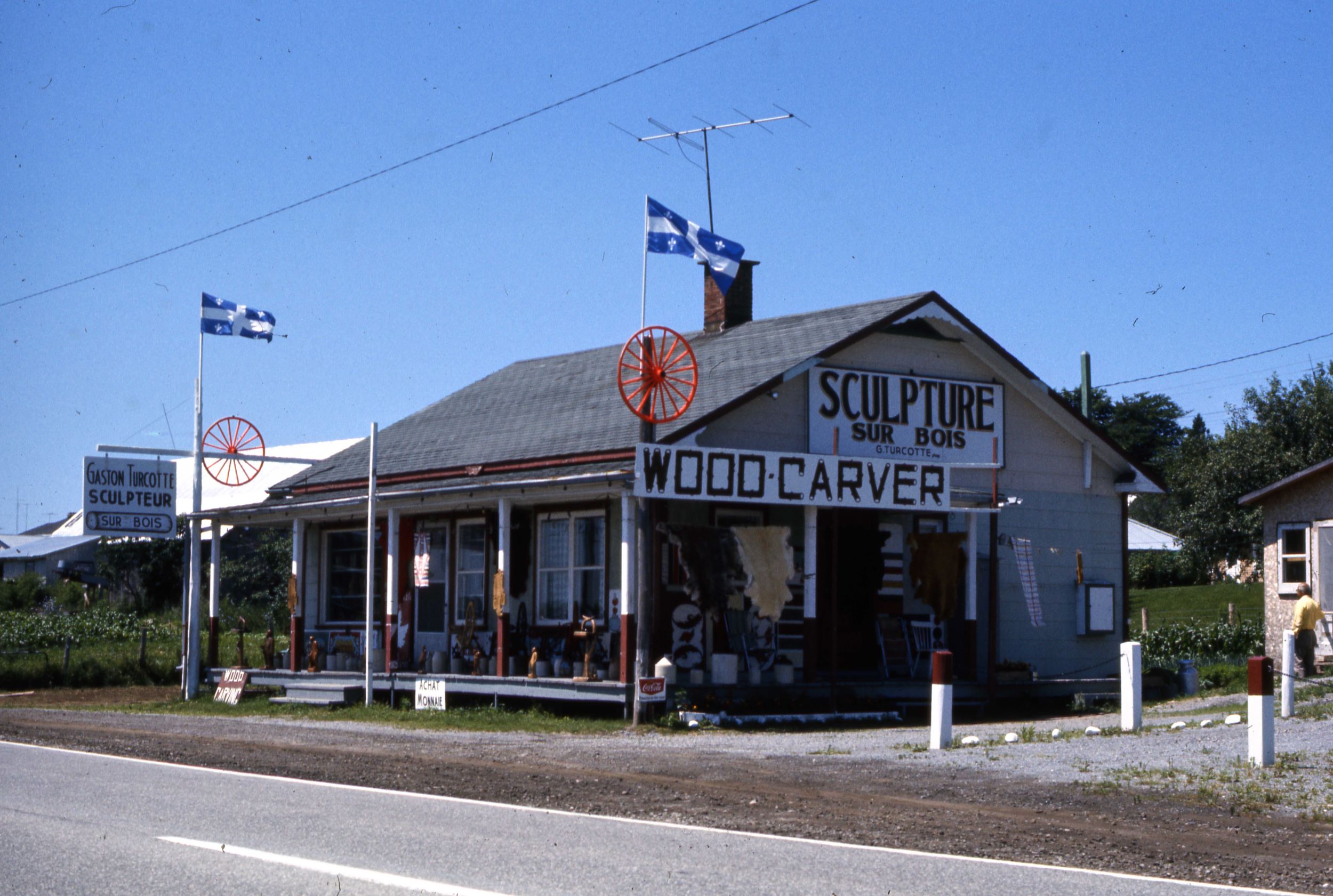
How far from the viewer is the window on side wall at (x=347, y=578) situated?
2616 centimetres

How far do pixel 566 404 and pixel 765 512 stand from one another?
14.9ft

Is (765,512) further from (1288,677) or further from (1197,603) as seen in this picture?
(1197,603)

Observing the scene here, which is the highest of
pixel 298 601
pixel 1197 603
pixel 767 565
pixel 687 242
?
pixel 687 242

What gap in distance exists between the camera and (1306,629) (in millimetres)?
24484

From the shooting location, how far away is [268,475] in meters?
53.2

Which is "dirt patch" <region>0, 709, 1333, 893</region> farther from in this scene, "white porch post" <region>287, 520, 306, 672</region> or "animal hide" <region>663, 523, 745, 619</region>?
"white porch post" <region>287, 520, 306, 672</region>

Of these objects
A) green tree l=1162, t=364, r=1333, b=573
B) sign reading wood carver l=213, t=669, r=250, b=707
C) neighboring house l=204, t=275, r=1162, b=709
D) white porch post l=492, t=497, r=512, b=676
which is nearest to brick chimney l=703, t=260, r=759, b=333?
neighboring house l=204, t=275, r=1162, b=709

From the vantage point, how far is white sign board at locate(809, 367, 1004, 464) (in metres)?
21.9

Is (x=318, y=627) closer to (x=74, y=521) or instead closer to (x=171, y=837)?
(x=171, y=837)

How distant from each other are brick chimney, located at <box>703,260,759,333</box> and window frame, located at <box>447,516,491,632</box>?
19.1 feet

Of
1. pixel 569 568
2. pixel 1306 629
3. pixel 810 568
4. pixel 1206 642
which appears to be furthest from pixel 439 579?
pixel 1206 642

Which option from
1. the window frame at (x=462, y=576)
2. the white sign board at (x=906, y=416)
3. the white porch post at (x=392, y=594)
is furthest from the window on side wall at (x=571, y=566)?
the white sign board at (x=906, y=416)

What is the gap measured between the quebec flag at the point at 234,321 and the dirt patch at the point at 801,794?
9863mm

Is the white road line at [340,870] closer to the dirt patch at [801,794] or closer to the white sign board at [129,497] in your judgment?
the dirt patch at [801,794]
